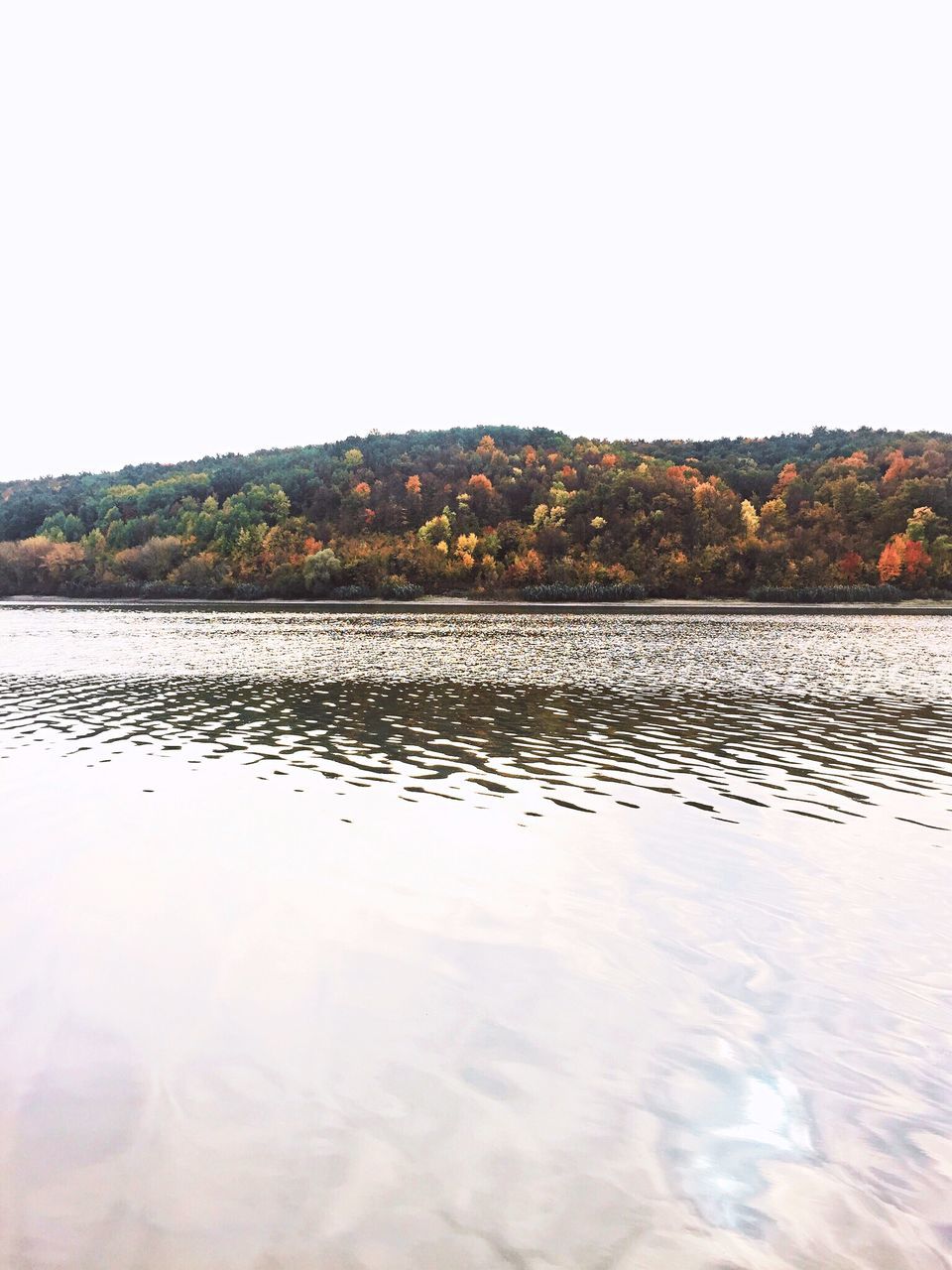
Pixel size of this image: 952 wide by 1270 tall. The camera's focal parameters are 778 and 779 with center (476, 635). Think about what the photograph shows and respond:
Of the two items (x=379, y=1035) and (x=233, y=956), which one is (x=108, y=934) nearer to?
(x=233, y=956)

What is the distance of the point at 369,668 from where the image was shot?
40156 millimetres

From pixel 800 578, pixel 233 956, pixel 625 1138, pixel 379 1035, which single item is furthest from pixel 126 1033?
pixel 800 578

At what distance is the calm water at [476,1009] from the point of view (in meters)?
4.95

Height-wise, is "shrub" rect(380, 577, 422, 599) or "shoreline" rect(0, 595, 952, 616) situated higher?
"shrub" rect(380, 577, 422, 599)

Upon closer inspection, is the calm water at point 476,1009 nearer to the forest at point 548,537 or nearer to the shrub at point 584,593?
the shrub at point 584,593

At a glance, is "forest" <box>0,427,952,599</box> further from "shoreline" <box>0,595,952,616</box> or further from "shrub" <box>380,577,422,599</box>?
"shoreline" <box>0,595,952,616</box>

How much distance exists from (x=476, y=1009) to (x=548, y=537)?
15994 centimetres

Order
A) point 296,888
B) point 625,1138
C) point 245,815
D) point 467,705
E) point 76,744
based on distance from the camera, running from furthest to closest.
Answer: point 467,705 → point 76,744 → point 245,815 → point 296,888 → point 625,1138

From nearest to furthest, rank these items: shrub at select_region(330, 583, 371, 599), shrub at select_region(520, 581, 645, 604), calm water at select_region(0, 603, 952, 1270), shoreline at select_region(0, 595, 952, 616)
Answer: calm water at select_region(0, 603, 952, 1270)
shoreline at select_region(0, 595, 952, 616)
shrub at select_region(520, 581, 645, 604)
shrub at select_region(330, 583, 371, 599)

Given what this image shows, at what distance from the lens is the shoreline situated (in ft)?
401

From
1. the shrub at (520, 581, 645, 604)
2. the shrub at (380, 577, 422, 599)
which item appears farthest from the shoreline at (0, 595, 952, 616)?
the shrub at (380, 577, 422, 599)

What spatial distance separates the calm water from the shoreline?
10451cm

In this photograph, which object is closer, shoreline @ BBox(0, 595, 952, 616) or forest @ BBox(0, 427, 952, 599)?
shoreline @ BBox(0, 595, 952, 616)

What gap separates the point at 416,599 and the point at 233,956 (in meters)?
143
